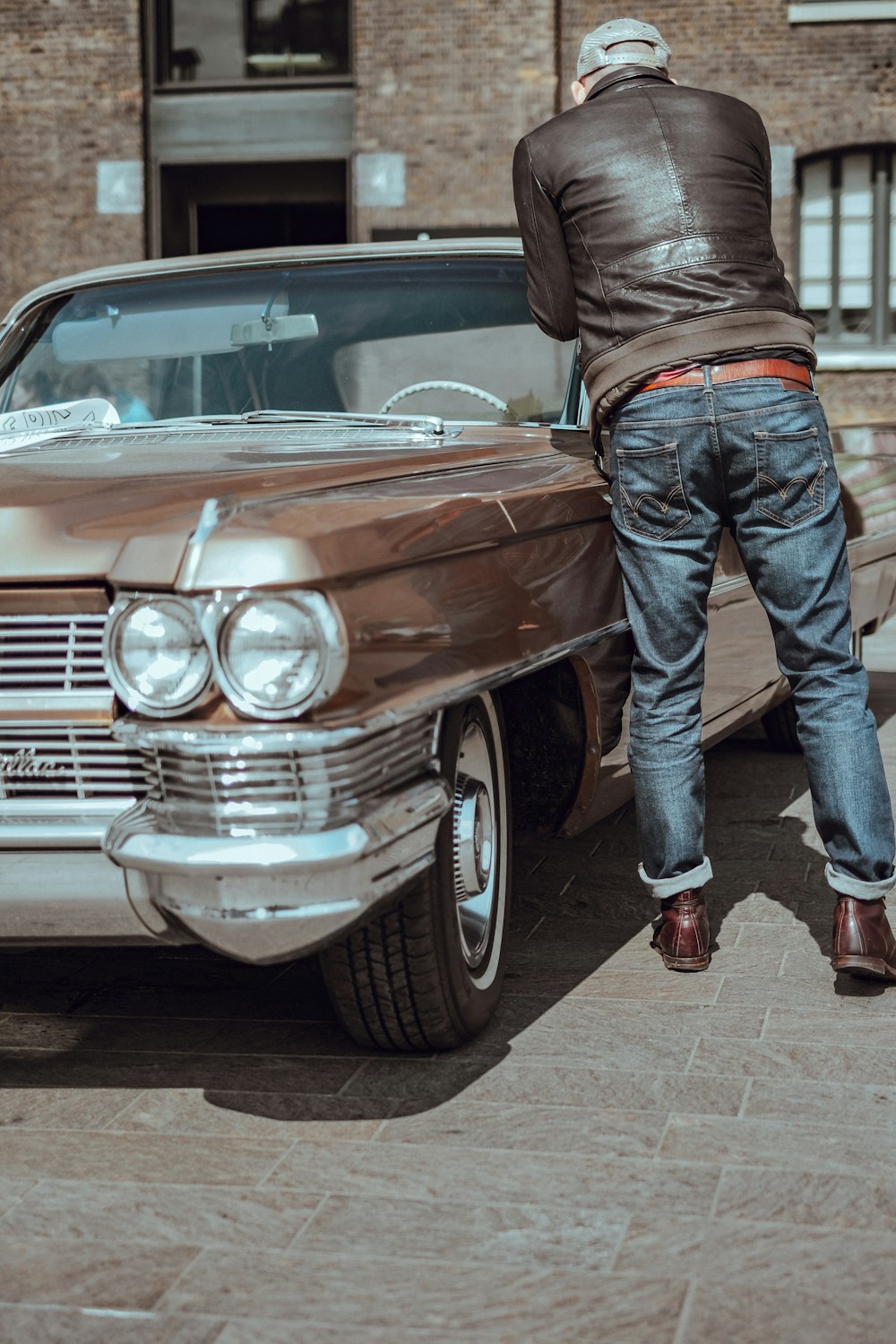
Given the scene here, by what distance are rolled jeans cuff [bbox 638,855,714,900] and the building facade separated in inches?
493

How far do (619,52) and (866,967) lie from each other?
1.98 meters

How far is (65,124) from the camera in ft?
52.5

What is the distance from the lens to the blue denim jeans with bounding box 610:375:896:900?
3.28 meters

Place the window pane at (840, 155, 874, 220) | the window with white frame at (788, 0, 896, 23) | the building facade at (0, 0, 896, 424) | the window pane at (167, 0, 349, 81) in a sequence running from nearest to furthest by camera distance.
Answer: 1. the window with white frame at (788, 0, 896, 23)
2. the building facade at (0, 0, 896, 424)
3. the window pane at (840, 155, 874, 220)
4. the window pane at (167, 0, 349, 81)

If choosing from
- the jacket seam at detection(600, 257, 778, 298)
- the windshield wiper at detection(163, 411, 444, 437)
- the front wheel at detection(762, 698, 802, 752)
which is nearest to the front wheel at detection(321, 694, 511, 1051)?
the windshield wiper at detection(163, 411, 444, 437)

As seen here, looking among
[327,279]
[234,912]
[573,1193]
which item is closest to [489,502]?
[234,912]

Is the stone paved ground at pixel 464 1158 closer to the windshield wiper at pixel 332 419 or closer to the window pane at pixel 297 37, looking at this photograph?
the windshield wiper at pixel 332 419

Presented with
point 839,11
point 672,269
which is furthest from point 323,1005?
point 839,11

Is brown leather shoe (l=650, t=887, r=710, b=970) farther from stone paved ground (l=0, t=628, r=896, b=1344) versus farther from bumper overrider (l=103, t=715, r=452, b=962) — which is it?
bumper overrider (l=103, t=715, r=452, b=962)

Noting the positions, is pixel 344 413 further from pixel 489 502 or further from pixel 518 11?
pixel 518 11

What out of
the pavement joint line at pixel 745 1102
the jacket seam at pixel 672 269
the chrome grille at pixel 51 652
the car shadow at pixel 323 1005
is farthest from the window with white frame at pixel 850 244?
the chrome grille at pixel 51 652

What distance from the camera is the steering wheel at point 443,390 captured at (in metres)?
3.95

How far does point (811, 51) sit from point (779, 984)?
1361 centimetres

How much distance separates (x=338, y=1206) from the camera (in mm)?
2443
